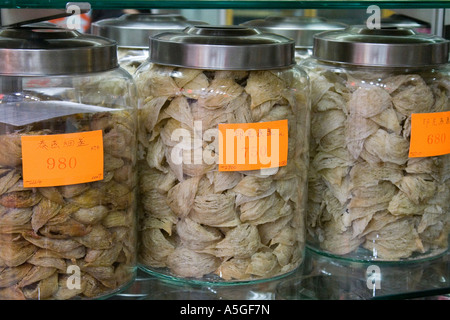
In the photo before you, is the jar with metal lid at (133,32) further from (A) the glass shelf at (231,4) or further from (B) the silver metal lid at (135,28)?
(A) the glass shelf at (231,4)

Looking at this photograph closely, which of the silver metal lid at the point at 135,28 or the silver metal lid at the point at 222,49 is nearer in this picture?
the silver metal lid at the point at 222,49

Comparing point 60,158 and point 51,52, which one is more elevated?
point 51,52

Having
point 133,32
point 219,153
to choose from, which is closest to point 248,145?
point 219,153

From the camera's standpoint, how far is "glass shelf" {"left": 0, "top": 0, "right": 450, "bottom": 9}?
88 cm

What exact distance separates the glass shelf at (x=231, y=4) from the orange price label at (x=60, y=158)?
0.69 feet

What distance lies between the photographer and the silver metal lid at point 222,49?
851 mm

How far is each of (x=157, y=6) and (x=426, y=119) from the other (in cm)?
45

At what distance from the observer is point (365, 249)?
1.02 m

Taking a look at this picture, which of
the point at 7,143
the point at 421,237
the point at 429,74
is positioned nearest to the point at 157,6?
the point at 7,143

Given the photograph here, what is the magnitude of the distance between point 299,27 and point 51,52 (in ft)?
2.03

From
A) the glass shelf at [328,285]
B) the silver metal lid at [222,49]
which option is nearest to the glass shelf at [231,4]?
the silver metal lid at [222,49]

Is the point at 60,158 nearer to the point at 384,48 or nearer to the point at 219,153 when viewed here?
the point at 219,153

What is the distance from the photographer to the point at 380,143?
97 centimetres
